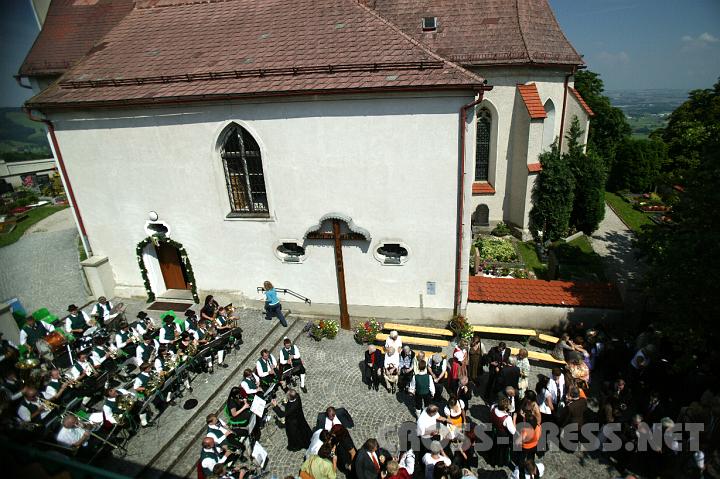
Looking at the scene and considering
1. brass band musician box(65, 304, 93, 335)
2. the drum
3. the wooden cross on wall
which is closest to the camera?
brass band musician box(65, 304, 93, 335)

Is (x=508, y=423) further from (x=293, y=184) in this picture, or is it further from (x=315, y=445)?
(x=293, y=184)

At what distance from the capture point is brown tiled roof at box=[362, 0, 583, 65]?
1864 centimetres

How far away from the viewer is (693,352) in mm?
9047

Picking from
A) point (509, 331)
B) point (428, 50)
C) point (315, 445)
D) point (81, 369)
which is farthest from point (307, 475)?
point (428, 50)

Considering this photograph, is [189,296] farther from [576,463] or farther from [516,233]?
[516,233]

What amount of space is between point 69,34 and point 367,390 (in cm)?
2376

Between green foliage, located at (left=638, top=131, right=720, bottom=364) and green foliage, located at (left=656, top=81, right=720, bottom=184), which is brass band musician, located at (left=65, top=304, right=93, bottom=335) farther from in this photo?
green foliage, located at (left=656, top=81, right=720, bottom=184)

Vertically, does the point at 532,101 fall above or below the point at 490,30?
below

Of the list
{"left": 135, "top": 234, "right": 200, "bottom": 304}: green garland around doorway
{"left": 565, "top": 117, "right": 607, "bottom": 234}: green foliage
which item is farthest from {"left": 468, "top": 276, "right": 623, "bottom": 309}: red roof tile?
{"left": 565, "top": 117, "right": 607, "bottom": 234}: green foliage

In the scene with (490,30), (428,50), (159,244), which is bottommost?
(159,244)

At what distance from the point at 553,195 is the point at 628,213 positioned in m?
11.6

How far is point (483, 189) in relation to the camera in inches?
848

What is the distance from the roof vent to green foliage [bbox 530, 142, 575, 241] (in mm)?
8404

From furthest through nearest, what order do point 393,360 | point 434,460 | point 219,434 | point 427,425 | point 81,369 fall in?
point 393,360, point 81,369, point 427,425, point 219,434, point 434,460
